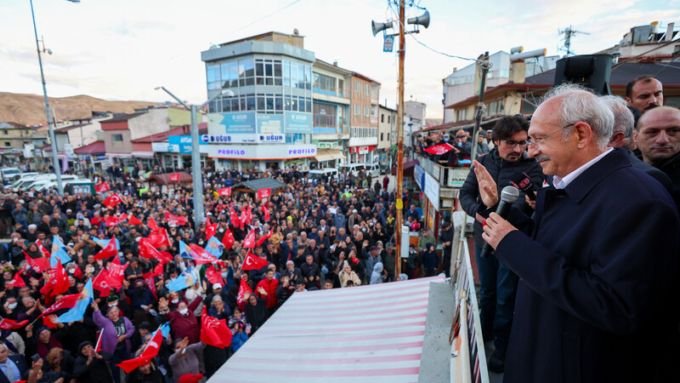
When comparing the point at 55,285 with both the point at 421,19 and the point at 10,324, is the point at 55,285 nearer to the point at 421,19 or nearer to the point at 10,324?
the point at 10,324

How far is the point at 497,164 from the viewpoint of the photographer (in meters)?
3.17

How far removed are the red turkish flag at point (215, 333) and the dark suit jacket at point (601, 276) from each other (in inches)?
210

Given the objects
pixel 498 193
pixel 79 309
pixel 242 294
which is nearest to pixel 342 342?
pixel 498 193

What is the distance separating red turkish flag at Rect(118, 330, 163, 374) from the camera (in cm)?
496

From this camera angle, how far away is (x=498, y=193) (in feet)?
9.77

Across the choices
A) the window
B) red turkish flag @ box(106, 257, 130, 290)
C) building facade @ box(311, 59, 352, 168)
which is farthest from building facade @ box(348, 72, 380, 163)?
red turkish flag @ box(106, 257, 130, 290)

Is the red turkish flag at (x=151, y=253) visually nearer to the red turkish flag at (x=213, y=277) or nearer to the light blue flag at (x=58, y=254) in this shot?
the red turkish flag at (x=213, y=277)

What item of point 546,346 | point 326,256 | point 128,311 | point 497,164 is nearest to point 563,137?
point 546,346

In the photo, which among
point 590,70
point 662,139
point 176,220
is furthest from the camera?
point 176,220

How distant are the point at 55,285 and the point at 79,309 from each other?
5.00ft

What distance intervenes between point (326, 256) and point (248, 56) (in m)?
27.7

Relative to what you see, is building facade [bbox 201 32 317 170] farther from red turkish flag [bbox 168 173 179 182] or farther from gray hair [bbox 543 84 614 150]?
gray hair [bbox 543 84 614 150]

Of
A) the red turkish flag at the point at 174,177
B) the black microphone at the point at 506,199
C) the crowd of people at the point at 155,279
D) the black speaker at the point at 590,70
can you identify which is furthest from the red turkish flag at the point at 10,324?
the red turkish flag at the point at 174,177

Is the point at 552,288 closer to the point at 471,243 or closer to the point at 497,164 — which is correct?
the point at 497,164
